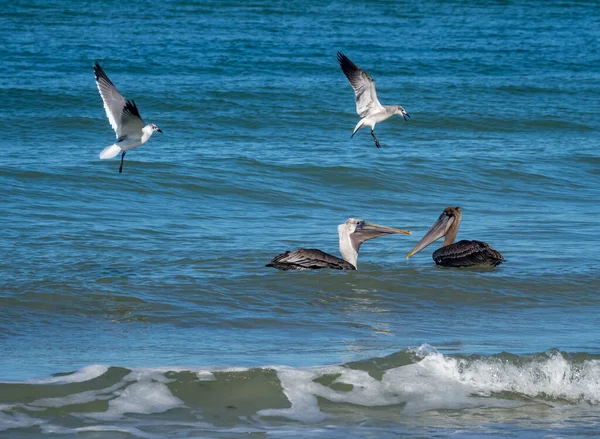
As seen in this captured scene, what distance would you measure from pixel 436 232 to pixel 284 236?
5.53 ft

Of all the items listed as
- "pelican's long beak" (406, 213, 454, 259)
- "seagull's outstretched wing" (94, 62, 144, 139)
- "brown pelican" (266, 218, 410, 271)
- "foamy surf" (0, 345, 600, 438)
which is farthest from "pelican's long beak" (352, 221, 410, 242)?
"foamy surf" (0, 345, 600, 438)

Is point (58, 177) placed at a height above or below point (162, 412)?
above

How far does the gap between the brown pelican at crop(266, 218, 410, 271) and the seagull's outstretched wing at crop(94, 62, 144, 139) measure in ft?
6.55

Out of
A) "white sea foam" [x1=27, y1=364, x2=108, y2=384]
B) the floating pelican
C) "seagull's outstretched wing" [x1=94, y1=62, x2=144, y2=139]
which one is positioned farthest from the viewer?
the floating pelican

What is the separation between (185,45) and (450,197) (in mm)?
13939

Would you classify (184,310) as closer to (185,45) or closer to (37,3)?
(185,45)

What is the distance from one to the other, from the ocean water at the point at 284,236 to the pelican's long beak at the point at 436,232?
177 mm

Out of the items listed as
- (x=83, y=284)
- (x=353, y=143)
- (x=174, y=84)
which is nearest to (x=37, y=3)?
(x=174, y=84)

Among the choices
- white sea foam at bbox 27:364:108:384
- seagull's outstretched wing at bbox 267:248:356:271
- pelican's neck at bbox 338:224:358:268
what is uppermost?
pelican's neck at bbox 338:224:358:268

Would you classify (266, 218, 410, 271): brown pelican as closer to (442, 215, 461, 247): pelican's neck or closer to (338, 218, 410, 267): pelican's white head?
(338, 218, 410, 267): pelican's white head

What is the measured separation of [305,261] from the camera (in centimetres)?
998

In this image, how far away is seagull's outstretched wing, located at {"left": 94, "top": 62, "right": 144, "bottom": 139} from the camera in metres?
10.4

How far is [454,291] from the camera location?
957 cm

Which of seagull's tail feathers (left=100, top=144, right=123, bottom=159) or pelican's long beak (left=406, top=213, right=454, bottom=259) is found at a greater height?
seagull's tail feathers (left=100, top=144, right=123, bottom=159)
